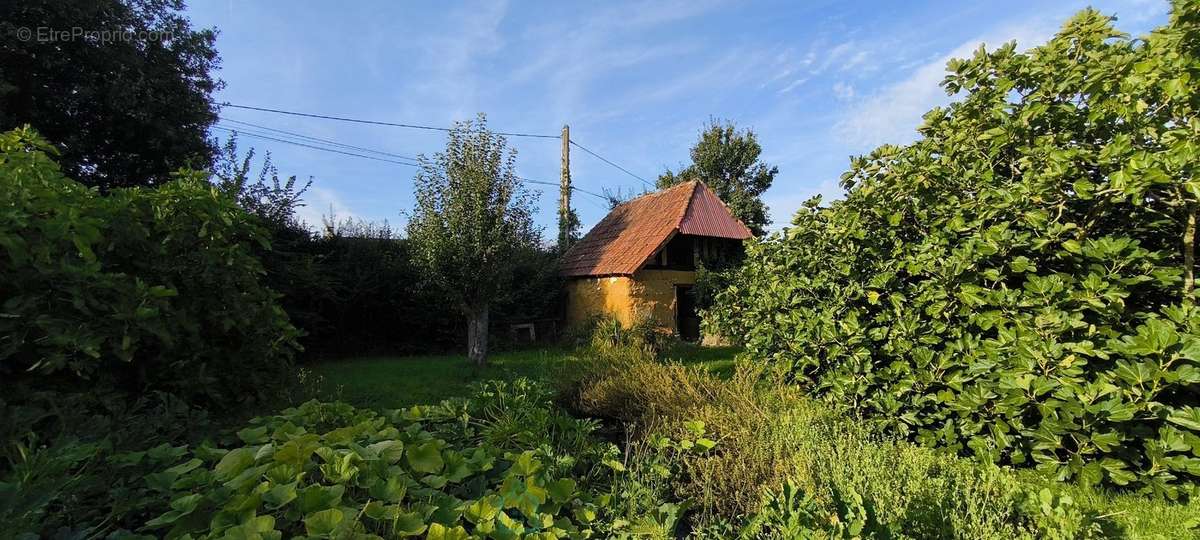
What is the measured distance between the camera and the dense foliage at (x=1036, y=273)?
2.47 metres

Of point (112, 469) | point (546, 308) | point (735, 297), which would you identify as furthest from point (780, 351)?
point (546, 308)

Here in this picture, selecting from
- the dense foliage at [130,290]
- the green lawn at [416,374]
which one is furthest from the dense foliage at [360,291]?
the dense foliage at [130,290]

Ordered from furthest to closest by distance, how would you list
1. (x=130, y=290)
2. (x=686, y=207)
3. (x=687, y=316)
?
(x=687, y=316) < (x=686, y=207) < (x=130, y=290)

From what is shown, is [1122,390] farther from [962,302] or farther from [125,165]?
[125,165]

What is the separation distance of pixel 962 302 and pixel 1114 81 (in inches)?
54.7

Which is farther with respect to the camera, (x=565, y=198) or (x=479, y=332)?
(x=565, y=198)

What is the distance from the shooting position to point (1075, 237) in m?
2.90

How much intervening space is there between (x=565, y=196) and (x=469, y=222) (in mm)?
8757

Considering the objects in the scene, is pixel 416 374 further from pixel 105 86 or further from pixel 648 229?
pixel 648 229

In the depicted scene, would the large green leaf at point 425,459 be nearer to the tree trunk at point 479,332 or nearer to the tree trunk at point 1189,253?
the tree trunk at point 1189,253

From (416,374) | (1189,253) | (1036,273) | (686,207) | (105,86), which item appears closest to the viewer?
(1189,253)

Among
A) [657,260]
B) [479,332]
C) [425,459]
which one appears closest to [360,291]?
[479,332]

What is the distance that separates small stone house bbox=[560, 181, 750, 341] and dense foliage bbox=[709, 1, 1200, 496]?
8795mm

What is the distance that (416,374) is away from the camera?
8.00 meters
